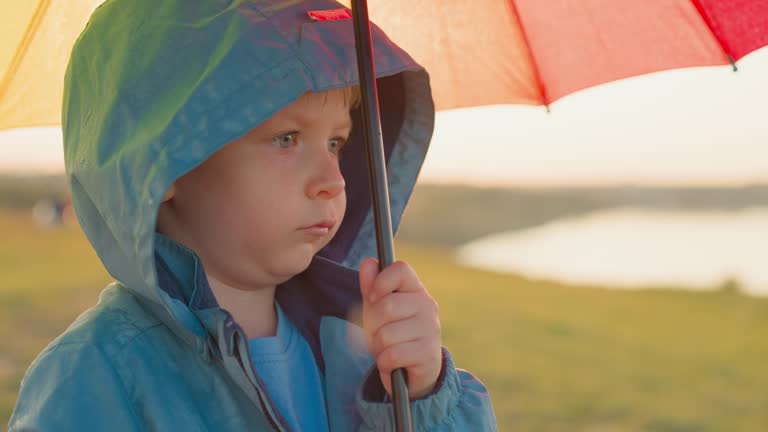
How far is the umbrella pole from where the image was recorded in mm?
1277

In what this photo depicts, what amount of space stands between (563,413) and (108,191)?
10.7ft

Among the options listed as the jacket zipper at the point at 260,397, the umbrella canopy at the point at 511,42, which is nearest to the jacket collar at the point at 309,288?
the jacket zipper at the point at 260,397

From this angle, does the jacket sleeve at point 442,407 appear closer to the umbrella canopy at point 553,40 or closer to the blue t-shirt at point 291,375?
the blue t-shirt at point 291,375

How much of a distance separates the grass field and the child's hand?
8.85ft

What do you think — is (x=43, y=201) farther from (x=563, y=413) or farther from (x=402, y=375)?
(x=402, y=375)

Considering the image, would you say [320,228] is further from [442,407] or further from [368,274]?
[442,407]

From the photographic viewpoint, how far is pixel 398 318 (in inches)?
51.9

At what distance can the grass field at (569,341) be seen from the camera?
4320 mm

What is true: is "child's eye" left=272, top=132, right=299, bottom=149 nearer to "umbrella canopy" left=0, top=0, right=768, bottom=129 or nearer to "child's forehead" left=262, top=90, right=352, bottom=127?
"child's forehead" left=262, top=90, right=352, bottom=127

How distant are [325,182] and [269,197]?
0.07 meters

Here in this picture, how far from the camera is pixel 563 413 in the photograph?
4.27 m

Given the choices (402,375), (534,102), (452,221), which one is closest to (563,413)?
(534,102)

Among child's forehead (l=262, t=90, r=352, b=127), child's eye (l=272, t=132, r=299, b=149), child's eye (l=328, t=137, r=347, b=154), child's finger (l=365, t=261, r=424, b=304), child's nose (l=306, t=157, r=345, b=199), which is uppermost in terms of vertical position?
child's forehead (l=262, t=90, r=352, b=127)

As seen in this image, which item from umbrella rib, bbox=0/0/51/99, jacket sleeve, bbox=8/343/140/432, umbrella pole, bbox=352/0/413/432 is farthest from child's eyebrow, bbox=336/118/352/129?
umbrella rib, bbox=0/0/51/99
